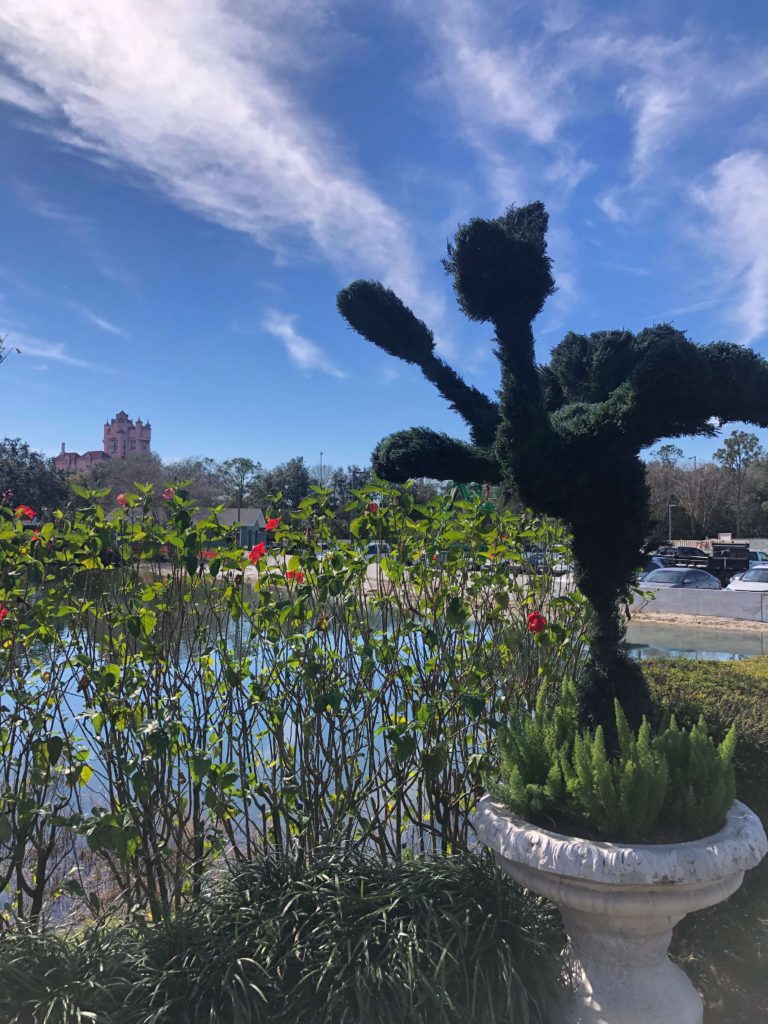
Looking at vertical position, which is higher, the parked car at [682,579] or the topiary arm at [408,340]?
the topiary arm at [408,340]

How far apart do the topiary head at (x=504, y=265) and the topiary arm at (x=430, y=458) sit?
0.60 metres

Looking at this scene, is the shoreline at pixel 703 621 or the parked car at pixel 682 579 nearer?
the shoreline at pixel 703 621

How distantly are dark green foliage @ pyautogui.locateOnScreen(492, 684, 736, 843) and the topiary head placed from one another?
1.68 metres

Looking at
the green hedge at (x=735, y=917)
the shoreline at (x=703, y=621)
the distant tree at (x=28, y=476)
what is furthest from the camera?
the distant tree at (x=28, y=476)

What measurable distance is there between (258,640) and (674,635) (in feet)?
39.7

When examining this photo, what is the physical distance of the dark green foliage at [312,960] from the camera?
2068mm

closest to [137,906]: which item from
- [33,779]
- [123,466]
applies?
[33,779]

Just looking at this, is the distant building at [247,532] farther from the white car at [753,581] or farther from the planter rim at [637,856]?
the white car at [753,581]

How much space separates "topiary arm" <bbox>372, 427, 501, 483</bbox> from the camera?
126 inches

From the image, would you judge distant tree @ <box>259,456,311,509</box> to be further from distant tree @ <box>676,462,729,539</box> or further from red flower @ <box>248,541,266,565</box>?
red flower @ <box>248,541,266,565</box>

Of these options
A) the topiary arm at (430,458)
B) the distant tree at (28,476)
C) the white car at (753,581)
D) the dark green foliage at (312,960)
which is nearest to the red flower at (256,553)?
the topiary arm at (430,458)

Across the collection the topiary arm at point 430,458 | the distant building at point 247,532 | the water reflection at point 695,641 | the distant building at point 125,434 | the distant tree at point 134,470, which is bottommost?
the water reflection at point 695,641

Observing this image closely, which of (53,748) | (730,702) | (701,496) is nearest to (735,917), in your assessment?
(730,702)

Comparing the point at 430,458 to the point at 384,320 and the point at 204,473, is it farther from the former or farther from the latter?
the point at 204,473
